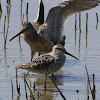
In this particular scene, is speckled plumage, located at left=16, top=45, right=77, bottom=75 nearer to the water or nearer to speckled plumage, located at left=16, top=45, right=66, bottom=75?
speckled plumage, located at left=16, top=45, right=66, bottom=75

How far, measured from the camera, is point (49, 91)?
6.95 metres

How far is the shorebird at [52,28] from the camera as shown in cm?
910

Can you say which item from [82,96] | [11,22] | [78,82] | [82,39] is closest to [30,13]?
[11,22]

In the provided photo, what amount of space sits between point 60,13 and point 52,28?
40 cm

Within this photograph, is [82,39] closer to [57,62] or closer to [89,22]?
[89,22]

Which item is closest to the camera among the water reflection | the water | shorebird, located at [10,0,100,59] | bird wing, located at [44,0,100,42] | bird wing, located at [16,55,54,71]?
the water reflection

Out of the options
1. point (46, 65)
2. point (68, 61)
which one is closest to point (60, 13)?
point (68, 61)

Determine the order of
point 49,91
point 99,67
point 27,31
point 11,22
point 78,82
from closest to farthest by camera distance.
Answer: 1. point 49,91
2. point 78,82
3. point 99,67
4. point 27,31
5. point 11,22

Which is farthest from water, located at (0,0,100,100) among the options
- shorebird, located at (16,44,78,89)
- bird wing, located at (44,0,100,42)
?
bird wing, located at (44,0,100,42)

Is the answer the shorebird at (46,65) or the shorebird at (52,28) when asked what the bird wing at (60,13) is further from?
the shorebird at (46,65)

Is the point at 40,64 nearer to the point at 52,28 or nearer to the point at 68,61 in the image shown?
the point at 68,61

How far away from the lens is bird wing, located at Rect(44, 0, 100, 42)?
30.2ft

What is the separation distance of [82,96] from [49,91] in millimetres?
692

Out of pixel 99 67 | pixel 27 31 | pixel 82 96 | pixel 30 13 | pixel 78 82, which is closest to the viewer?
pixel 82 96
